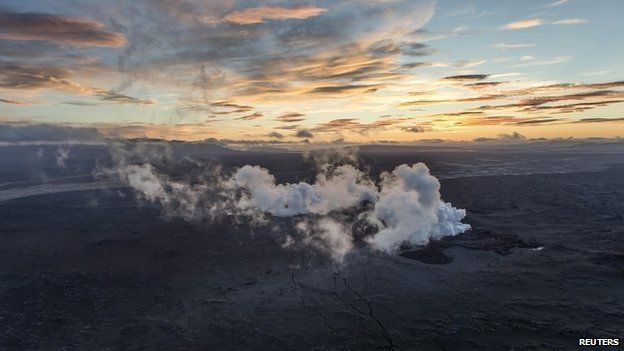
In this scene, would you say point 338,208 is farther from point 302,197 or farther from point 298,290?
point 298,290

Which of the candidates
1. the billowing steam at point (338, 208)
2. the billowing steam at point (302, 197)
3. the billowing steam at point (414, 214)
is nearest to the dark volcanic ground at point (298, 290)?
the billowing steam at point (414, 214)

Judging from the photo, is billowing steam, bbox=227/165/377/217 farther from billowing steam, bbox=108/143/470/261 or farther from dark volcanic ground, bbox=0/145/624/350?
dark volcanic ground, bbox=0/145/624/350

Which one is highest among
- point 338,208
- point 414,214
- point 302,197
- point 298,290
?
point 302,197

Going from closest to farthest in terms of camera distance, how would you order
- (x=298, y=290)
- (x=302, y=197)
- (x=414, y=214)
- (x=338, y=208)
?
(x=298, y=290)
(x=414, y=214)
(x=302, y=197)
(x=338, y=208)

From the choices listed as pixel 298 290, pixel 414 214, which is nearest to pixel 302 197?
pixel 414 214

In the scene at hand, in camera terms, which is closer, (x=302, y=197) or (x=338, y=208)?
(x=302, y=197)

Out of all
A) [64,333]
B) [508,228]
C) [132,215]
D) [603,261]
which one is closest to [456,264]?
[603,261]

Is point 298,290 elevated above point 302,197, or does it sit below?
below

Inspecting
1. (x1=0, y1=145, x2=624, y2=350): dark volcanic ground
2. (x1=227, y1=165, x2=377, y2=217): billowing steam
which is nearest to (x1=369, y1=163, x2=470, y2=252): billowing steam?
(x1=0, y1=145, x2=624, y2=350): dark volcanic ground

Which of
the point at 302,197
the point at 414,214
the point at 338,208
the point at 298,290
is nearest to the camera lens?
the point at 298,290
